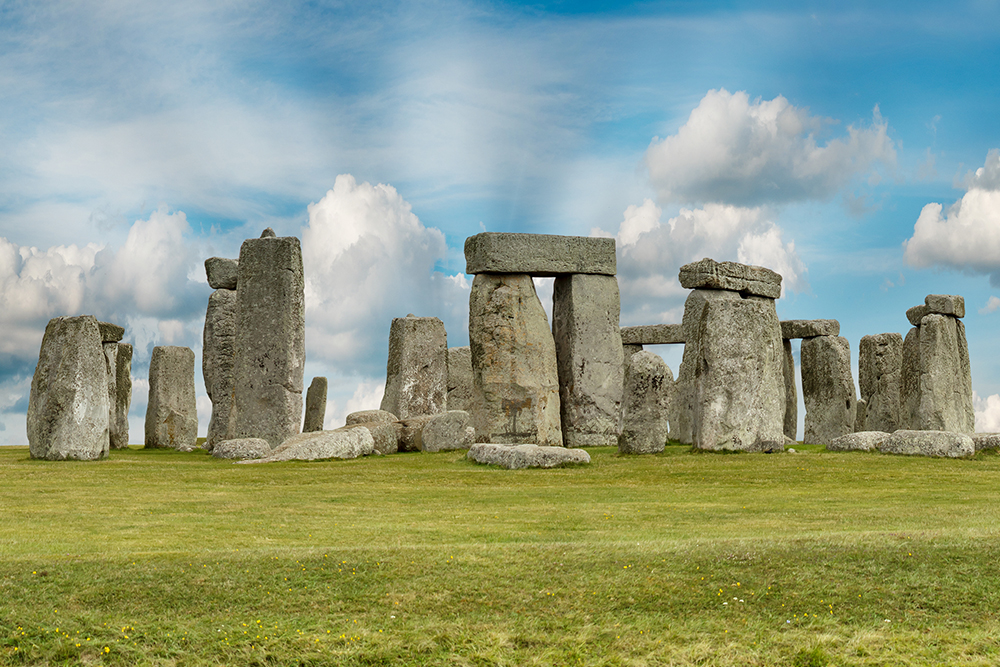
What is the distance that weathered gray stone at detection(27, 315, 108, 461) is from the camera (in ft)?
66.6

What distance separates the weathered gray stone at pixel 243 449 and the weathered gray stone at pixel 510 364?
4.58m

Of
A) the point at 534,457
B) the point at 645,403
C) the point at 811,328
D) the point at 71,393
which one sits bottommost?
the point at 534,457

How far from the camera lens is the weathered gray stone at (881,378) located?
28719mm

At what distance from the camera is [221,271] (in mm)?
26578

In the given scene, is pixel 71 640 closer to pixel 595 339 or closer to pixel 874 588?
pixel 874 588

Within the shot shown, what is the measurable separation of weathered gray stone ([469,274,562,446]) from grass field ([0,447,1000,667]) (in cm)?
769

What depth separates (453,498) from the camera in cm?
1402

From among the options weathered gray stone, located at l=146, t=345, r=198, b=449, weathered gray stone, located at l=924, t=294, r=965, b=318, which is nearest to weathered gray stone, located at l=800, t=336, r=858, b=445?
weathered gray stone, located at l=924, t=294, r=965, b=318

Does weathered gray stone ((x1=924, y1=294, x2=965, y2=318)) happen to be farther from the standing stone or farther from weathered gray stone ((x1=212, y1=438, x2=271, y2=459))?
weathered gray stone ((x1=212, y1=438, x2=271, y2=459))

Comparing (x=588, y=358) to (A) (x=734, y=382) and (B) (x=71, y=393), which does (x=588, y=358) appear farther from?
(B) (x=71, y=393)

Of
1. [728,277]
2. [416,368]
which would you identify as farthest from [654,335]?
[728,277]

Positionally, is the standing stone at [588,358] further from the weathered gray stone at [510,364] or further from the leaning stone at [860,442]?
the leaning stone at [860,442]

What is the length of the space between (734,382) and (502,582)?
38.4 feet

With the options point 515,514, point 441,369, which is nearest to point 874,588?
point 515,514
